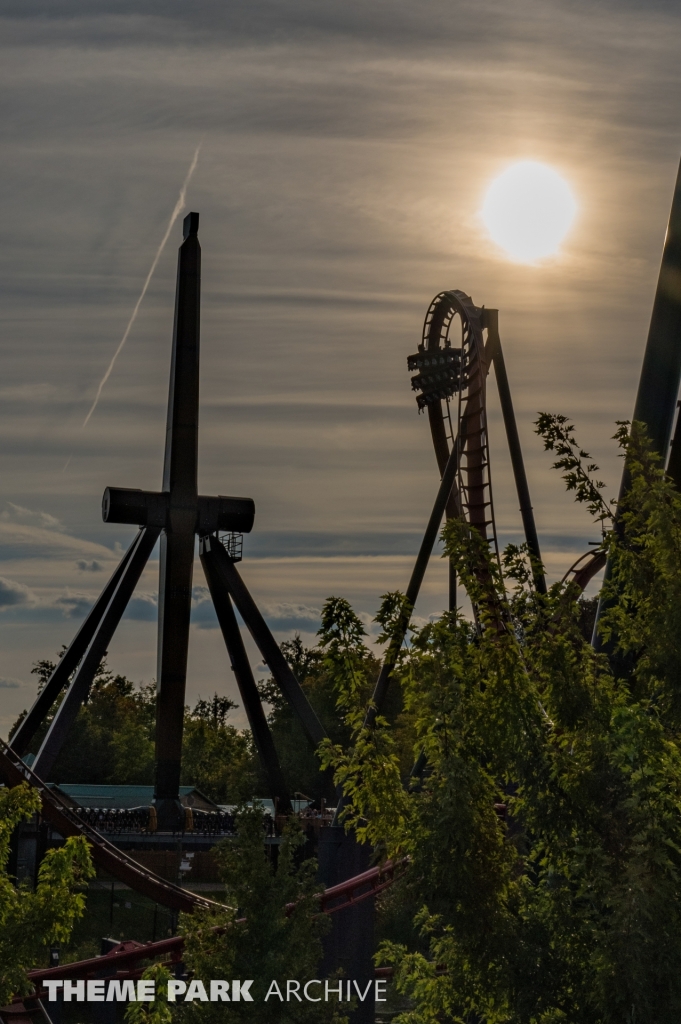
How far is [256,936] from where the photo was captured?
12.6 m

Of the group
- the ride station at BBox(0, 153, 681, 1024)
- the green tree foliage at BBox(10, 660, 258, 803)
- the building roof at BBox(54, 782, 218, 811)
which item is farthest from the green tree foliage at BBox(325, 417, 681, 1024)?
the green tree foliage at BBox(10, 660, 258, 803)

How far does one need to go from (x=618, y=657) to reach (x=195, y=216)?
24.1m

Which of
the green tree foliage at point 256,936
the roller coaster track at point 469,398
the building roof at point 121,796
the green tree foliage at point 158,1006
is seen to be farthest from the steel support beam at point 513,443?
the building roof at point 121,796

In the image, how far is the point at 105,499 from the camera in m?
30.1

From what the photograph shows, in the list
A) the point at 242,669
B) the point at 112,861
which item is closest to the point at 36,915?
the point at 112,861

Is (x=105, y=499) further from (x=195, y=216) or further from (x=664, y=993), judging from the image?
(x=664, y=993)

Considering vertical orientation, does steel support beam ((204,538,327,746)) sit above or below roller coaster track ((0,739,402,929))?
above

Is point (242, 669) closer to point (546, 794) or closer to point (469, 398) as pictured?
point (469, 398)

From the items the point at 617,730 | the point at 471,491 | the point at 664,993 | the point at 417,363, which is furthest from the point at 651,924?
the point at 417,363

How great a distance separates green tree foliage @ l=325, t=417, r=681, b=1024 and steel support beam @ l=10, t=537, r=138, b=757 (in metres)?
21.7

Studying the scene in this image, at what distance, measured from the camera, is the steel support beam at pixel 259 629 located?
3077cm

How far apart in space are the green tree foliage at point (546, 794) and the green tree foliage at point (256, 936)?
3.76m

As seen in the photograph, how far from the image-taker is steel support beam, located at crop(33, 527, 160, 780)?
28047 mm

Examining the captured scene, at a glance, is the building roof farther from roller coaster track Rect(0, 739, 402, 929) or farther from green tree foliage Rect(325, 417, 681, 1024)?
green tree foliage Rect(325, 417, 681, 1024)
